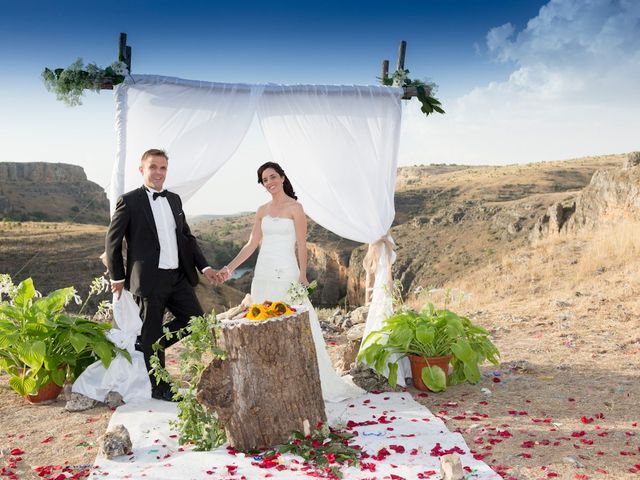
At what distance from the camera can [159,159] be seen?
476 cm

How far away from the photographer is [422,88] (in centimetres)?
573

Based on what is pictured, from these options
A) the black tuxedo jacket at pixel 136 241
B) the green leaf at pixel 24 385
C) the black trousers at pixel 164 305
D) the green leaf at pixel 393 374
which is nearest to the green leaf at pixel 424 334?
the green leaf at pixel 393 374

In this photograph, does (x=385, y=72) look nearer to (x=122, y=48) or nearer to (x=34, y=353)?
(x=122, y=48)

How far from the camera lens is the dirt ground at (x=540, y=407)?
11.4ft

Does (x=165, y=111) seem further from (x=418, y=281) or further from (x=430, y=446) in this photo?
(x=418, y=281)

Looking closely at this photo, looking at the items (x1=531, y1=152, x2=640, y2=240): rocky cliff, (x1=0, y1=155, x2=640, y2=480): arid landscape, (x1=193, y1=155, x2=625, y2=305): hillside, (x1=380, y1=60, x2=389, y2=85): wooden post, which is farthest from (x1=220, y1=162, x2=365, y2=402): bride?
(x1=531, y1=152, x2=640, y2=240): rocky cliff

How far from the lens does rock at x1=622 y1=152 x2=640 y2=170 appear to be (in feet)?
49.4

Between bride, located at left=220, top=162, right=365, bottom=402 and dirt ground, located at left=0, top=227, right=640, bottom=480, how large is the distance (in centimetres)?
97

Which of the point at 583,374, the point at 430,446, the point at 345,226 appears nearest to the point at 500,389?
the point at 583,374

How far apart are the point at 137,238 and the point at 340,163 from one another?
2.06 meters

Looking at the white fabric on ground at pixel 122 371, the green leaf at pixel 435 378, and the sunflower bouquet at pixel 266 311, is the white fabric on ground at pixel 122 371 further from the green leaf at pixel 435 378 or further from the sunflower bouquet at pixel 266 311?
the green leaf at pixel 435 378

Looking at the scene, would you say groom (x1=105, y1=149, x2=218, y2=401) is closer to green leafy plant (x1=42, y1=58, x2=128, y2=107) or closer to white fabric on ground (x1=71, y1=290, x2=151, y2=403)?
white fabric on ground (x1=71, y1=290, x2=151, y2=403)

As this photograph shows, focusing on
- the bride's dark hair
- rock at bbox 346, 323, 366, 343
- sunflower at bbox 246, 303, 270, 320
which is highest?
the bride's dark hair

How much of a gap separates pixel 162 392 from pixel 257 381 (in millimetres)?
1638
